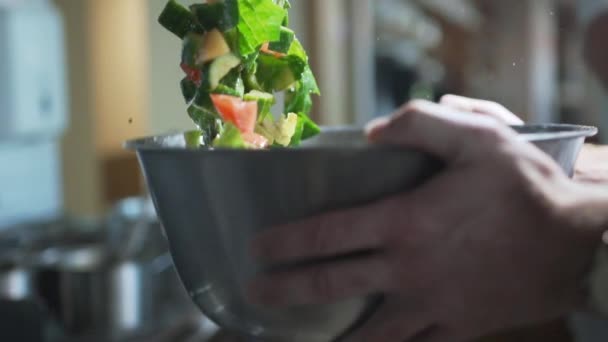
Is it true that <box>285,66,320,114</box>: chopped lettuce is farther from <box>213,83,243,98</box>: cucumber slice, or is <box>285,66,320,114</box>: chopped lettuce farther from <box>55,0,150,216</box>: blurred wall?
<box>55,0,150,216</box>: blurred wall

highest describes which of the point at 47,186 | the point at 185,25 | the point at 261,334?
the point at 185,25

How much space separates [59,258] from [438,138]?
45.0 inches

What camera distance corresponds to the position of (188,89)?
1.03 feet

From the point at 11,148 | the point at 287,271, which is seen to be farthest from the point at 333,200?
the point at 11,148

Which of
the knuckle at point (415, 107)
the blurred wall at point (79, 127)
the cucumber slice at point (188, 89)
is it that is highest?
the cucumber slice at point (188, 89)

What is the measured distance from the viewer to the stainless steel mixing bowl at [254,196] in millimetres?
240

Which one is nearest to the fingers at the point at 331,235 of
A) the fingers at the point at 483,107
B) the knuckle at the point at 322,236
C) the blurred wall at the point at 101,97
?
the knuckle at the point at 322,236

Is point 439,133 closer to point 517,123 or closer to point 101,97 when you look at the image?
point 517,123

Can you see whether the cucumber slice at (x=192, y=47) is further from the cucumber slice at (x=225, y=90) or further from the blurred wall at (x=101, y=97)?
the blurred wall at (x=101, y=97)

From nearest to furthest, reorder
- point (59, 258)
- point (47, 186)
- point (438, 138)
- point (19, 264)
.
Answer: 1. point (438, 138)
2. point (19, 264)
3. point (59, 258)
4. point (47, 186)

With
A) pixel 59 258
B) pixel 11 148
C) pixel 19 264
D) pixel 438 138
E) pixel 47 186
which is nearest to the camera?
pixel 438 138

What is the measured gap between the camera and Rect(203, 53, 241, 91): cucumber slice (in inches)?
11.4

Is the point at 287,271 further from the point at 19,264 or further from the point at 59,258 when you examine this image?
the point at 59,258

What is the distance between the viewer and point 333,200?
24cm
